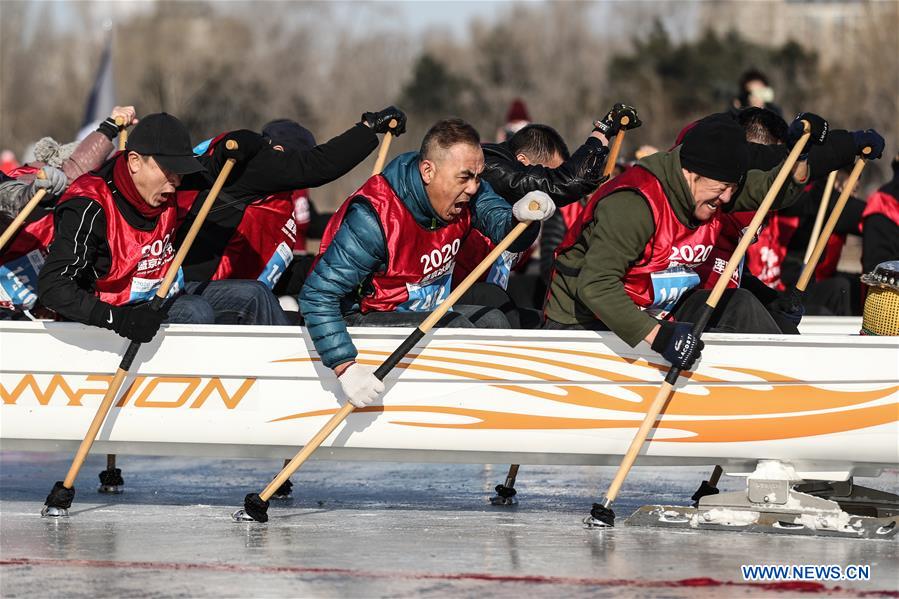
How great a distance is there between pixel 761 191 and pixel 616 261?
827mm

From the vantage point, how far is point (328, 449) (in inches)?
238

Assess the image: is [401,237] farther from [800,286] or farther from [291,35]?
[291,35]

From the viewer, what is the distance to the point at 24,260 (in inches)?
270

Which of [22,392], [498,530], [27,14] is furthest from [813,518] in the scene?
[27,14]

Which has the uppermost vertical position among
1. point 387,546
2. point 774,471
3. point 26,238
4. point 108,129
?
point 108,129

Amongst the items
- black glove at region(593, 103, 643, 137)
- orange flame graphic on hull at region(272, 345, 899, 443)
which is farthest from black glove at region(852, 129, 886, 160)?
orange flame graphic on hull at region(272, 345, 899, 443)

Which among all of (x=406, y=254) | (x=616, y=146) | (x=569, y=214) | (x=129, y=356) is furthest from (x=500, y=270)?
(x=569, y=214)

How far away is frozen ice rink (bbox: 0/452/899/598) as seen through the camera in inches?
187

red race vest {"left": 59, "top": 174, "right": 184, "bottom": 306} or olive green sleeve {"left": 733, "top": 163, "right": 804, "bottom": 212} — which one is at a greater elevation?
olive green sleeve {"left": 733, "top": 163, "right": 804, "bottom": 212}

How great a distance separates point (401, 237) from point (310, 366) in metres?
0.66

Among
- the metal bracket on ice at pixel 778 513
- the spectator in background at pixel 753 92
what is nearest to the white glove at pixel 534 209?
the metal bracket on ice at pixel 778 513

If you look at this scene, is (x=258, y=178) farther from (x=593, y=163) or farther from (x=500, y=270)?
(x=593, y=163)

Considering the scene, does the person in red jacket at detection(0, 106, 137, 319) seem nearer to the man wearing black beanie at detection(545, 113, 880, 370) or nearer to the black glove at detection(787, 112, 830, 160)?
the man wearing black beanie at detection(545, 113, 880, 370)

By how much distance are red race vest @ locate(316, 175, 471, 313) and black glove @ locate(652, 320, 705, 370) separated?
3.67 ft
